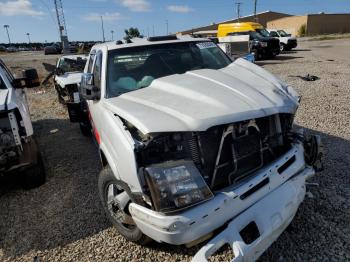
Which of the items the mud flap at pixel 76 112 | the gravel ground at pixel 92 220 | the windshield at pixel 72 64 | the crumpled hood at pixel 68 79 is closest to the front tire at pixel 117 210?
the gravel ground at pixel 92 220

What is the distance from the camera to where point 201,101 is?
9.21 feet

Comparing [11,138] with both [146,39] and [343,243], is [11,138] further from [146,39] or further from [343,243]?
[343,243]

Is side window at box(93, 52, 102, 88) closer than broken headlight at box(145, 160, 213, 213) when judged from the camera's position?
No

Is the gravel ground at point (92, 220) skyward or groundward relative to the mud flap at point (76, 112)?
groundward

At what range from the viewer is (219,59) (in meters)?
4.36

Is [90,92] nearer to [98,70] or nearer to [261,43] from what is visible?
[98,70]

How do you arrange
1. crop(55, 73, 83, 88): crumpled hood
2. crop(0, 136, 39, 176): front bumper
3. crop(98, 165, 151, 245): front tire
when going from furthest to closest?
crop(55, 73, 83, 88): crumpled hood
crop(0, 136, 39, 176): front bumper
crop(98, 165, 151, 245): front tire

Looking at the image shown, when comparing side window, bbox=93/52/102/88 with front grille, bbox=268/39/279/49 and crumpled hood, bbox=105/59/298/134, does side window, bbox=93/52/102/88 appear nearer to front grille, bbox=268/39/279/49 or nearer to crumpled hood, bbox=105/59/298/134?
crumpled hood, bbox=105/59/298/134

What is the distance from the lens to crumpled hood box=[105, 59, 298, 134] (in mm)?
2490

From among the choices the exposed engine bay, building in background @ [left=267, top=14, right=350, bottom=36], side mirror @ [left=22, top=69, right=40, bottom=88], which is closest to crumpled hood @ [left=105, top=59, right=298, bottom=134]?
the exposed engine bay

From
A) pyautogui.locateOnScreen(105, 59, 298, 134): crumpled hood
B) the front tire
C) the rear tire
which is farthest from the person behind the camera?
the rear tire

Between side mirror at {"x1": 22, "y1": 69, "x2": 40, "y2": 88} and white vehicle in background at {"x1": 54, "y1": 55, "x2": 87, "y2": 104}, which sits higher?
side mirror at {"x1": 22, "y1": 69, "x2": 40, "y2": 88}

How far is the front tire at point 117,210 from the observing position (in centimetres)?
294

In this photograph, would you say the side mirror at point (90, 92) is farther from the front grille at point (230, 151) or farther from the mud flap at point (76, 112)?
the mud flap at point (76, 112)
